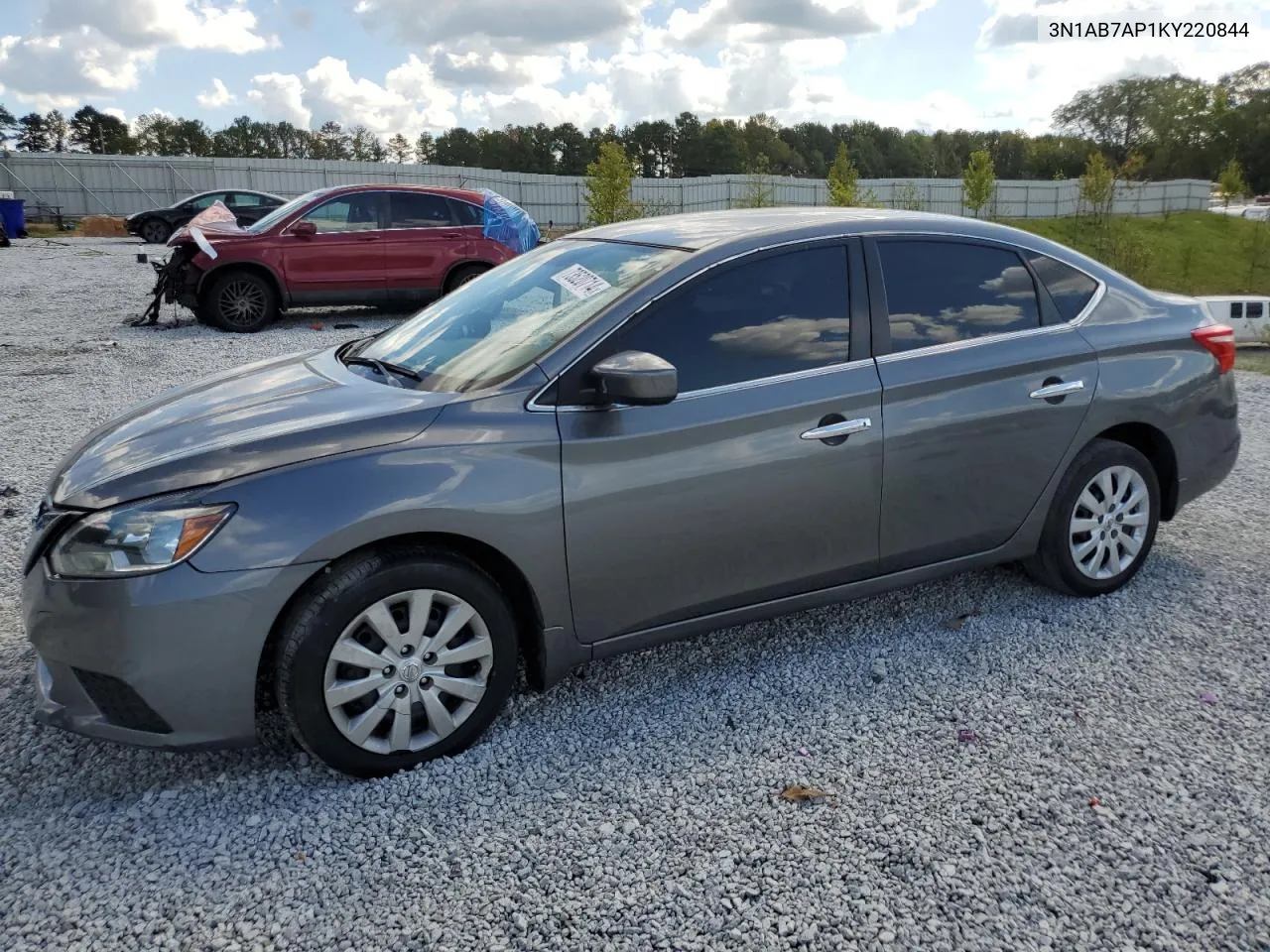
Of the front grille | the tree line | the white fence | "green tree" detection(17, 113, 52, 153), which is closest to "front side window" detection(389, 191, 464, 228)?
the front grille

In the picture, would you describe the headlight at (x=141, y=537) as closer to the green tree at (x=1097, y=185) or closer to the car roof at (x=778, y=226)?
the car roof at (x=778, y=226)

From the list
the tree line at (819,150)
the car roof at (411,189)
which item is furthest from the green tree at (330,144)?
the car roof at (411,189)

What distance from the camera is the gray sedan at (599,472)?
2.92 m

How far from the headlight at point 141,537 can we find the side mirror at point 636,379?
1155 millimetres

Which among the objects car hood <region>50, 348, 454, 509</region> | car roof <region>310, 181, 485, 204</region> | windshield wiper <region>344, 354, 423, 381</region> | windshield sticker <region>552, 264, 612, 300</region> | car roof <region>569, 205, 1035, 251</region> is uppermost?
car roof <region>310, 181, 485, 204</region>

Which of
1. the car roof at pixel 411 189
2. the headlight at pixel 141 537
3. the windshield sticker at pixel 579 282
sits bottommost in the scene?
the headlight at pixel 141 537

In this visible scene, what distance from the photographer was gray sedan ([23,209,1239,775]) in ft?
9.58

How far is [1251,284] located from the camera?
136 feet

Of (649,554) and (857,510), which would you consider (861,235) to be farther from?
(649,554)

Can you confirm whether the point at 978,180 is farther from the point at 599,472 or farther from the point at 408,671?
the point at 408,671

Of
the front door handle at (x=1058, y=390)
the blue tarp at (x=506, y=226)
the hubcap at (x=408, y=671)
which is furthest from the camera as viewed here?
the blue tarp at (x=506, y=226)

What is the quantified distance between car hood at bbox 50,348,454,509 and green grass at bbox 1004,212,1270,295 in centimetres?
3302

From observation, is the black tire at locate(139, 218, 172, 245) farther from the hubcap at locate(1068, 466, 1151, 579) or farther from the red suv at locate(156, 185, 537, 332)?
the hubcap at locate(1068, 466, 1151, 579)

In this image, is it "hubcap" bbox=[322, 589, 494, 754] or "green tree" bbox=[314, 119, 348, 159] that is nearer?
A: "hubcap" bbox=[322, 589, 494, 754]
